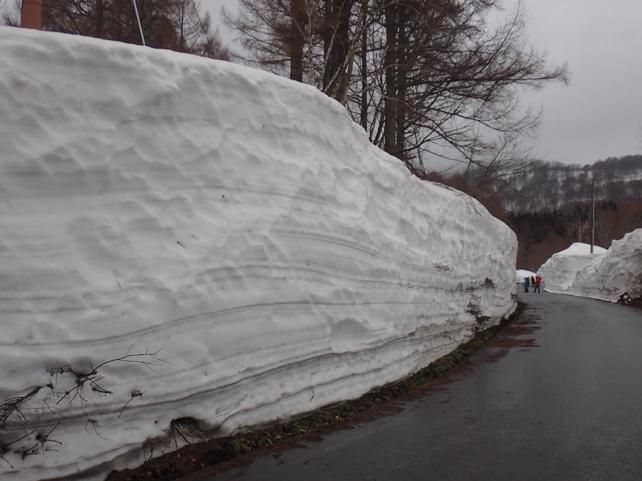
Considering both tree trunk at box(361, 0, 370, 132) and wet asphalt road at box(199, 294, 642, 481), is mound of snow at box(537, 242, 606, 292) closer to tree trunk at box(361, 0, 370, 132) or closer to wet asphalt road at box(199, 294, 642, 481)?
tree trunk at box(361, 0, 370, 132)

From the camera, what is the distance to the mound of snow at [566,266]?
43.6m

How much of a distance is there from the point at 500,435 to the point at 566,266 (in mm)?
43155

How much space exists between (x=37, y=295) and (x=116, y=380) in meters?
0.80

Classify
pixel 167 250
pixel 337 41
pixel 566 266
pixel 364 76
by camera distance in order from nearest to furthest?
pixel 167 250, pixel 337 41, pixel 364 76, pixel 566 266

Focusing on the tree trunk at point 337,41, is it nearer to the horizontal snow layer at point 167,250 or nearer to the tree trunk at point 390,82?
the tree trunk at point 390,82

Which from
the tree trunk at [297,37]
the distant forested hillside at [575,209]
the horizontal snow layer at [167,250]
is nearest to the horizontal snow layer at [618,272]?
the tree trunk at [297,37]

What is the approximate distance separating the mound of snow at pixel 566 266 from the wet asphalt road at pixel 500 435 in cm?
3670

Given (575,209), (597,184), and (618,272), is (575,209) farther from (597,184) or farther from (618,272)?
(618,272)

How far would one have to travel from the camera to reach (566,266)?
4525 centimetres

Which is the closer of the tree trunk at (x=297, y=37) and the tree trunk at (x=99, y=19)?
the tree trunk at (x=99, y=19)

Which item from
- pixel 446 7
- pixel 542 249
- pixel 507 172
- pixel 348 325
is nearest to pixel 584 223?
pixel 542 249

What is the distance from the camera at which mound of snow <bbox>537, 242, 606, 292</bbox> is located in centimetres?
4356

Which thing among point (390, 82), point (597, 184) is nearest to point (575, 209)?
point (597, 184)

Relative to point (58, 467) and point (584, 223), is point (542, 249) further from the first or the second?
point (58, 467)
